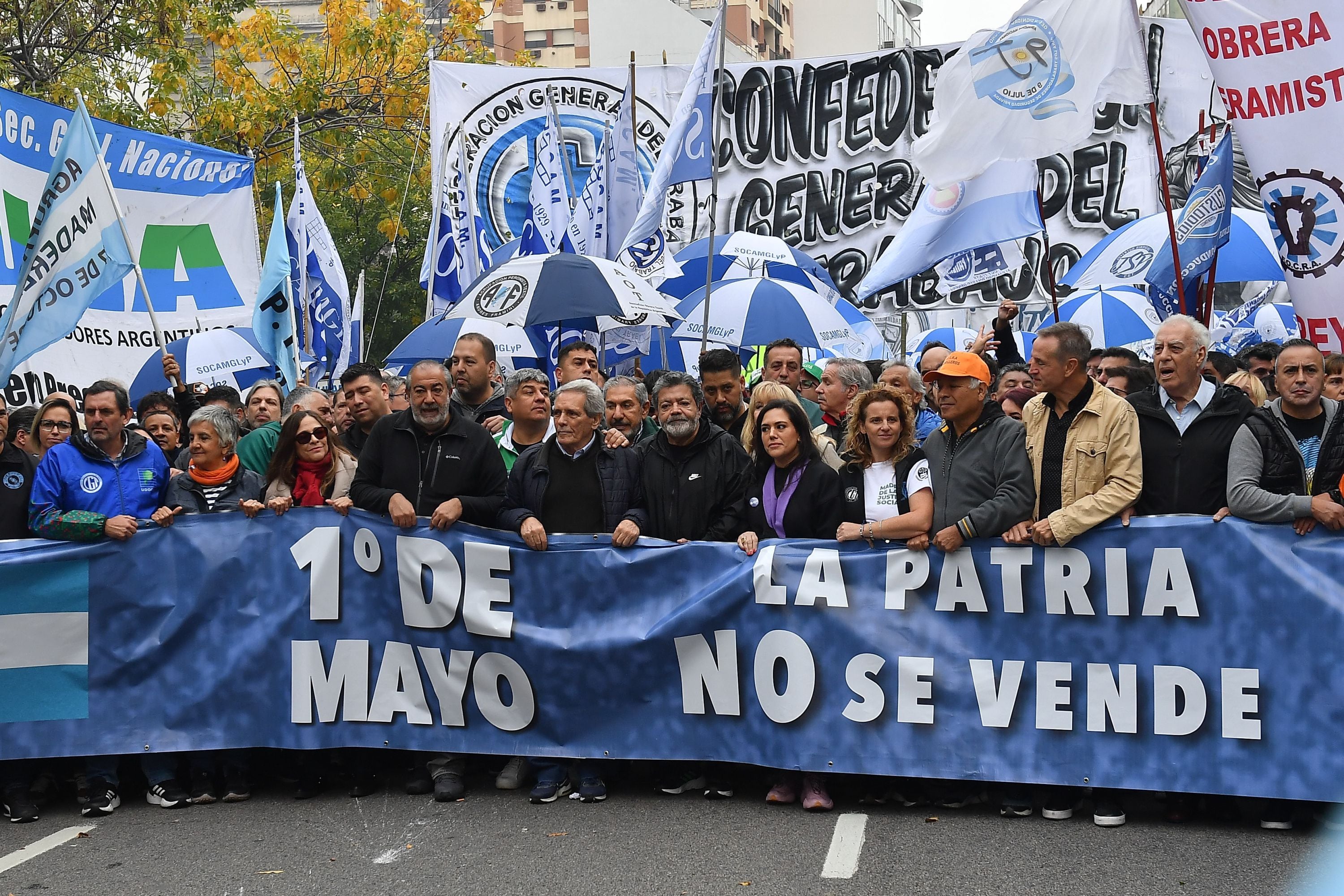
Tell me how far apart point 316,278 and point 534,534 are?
263 inches

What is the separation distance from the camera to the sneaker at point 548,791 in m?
6.08

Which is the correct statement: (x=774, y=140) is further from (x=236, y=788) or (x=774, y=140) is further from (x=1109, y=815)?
(x=1109, y=815)

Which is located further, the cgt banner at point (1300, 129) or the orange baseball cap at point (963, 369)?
the cgt banner at point (1300, 129)

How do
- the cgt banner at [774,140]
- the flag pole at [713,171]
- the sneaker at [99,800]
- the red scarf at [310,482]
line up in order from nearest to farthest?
the sneaker at [99,800], the red scarf at [310,482], the flag pole at [713,171], the cgt banner at [774,140]

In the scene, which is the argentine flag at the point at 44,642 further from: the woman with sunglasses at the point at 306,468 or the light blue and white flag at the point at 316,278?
the light blue and white flag at the point at 316,278

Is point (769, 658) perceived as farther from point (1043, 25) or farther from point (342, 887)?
point (1043, 25)

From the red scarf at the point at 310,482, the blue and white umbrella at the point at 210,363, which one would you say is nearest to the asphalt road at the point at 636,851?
the red scarf at the point at 310,482

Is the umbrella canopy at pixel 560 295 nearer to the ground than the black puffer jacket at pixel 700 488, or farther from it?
farther from it

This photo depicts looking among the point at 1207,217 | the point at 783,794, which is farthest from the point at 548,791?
the point at 1207,217

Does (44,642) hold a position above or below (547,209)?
below

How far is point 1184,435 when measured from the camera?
19.2ft

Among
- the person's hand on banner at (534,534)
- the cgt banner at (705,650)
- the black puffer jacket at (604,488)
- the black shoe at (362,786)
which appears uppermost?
the black puffer jacket at (604,488)

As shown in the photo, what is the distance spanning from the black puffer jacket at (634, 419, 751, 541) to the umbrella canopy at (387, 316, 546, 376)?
3889 mm

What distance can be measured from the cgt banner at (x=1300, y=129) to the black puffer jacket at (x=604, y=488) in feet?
9.20
